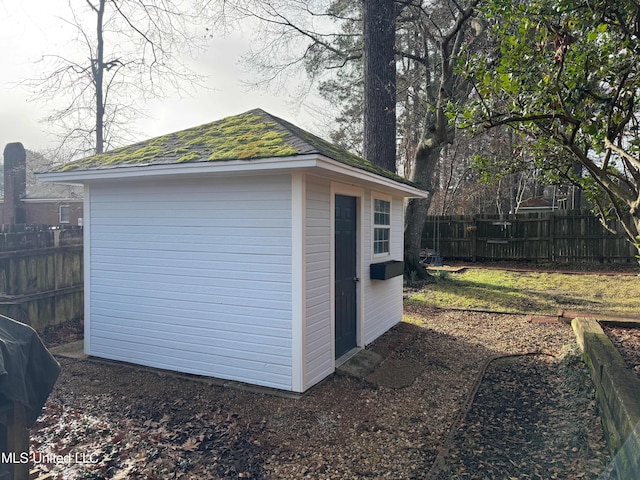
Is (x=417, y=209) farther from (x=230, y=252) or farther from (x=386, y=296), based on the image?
(x=230, y=252)

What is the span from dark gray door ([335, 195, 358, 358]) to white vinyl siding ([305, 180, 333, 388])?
41 centimetres

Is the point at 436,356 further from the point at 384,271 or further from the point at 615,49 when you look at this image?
the point at 615,49

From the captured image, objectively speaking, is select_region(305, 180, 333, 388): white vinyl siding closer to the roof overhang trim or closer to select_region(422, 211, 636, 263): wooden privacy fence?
the roof overhang trim

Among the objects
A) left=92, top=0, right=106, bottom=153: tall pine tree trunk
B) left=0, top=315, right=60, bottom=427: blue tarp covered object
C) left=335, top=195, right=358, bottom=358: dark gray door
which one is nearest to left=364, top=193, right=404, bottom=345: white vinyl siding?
left=335, top=195, right=358, bottom=358: dark gray door

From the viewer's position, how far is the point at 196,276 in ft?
16.7

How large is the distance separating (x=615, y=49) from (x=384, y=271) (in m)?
3.68

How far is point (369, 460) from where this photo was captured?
3342 mm

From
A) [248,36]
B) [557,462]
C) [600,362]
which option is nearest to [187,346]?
[557,462]

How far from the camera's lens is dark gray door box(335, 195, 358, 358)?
553cm

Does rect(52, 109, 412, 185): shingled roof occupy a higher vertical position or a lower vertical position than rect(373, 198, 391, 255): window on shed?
higher

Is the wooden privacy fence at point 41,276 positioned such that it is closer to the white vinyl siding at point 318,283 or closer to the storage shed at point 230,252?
the storage shed at point 230,252

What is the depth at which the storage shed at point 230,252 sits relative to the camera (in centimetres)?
454

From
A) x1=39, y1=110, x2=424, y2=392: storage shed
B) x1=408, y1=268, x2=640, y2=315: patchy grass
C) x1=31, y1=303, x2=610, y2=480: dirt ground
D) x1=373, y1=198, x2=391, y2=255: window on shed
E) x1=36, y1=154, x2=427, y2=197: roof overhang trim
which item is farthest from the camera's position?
x1=408, y1=268, x2=640, y2=315: patchy grass

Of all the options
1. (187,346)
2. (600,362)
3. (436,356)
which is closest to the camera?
(600,362)
